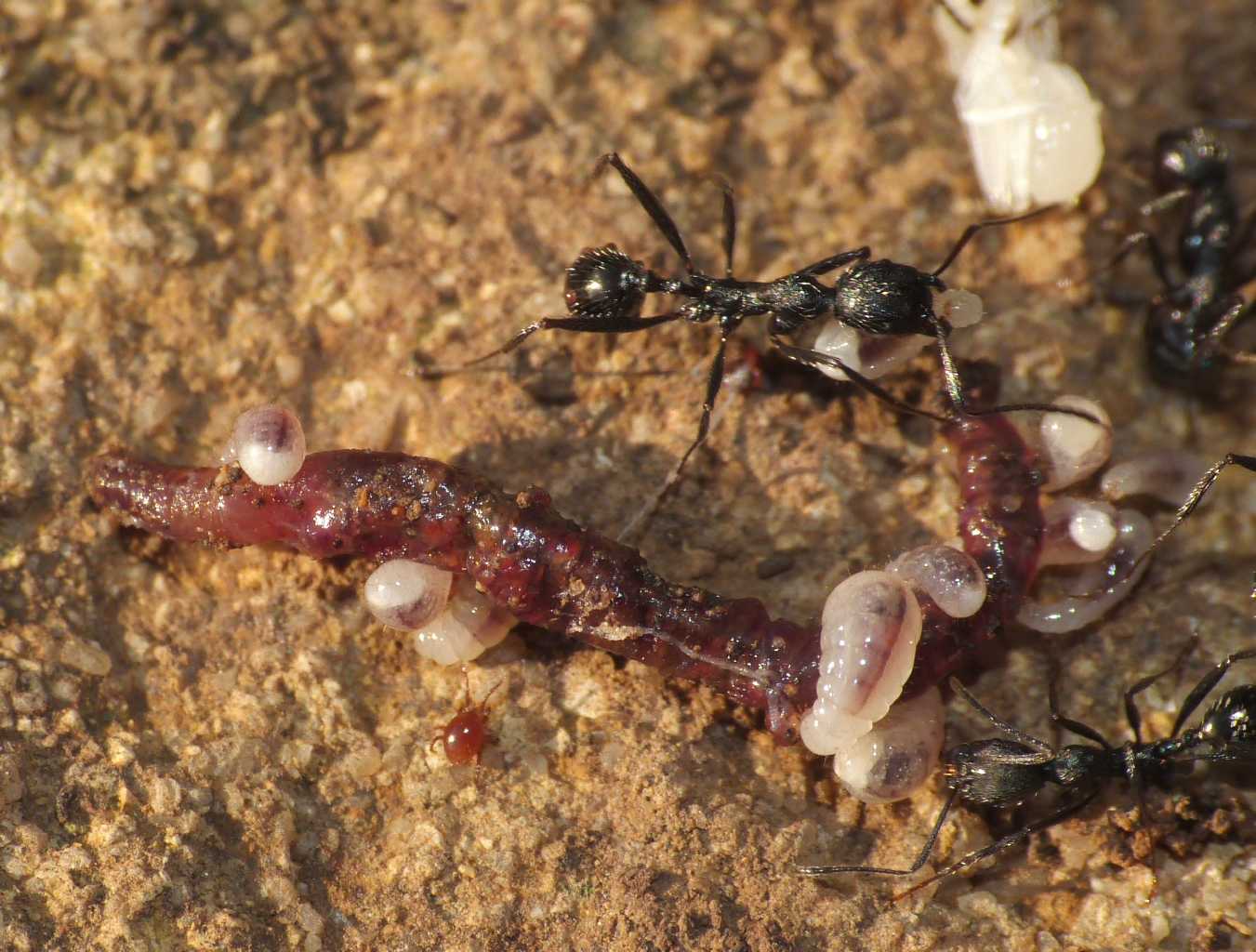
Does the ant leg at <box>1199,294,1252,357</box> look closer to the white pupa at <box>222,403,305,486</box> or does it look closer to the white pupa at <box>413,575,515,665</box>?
the white pupa at <box>413,575,515,665</box>

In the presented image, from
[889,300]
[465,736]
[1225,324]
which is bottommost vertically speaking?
[1225,324]

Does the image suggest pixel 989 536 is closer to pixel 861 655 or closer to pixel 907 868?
pixel 861 655

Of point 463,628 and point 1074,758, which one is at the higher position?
point 463,628

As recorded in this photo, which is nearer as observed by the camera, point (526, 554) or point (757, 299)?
point (526, 554)

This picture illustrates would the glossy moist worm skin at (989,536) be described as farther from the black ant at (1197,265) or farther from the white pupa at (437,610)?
Result: the white pupa at (437,610)

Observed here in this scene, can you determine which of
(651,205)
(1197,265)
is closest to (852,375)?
(651,205)

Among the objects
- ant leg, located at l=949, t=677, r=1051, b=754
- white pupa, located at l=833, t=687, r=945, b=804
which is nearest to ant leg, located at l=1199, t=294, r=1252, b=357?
ant leg, located at l=949, t=677, r=1051, b=754

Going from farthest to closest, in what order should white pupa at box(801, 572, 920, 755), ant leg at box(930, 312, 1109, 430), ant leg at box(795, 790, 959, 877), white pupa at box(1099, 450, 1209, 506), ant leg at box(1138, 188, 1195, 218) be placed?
1. ant leg at box(1138, 188, 1195, 218)
2. white pupa at box(1099, 450, 1209, 506)
3. ant leg at box(930, 312, 1109, 430)
4. ant leg at box(795, 790, 959, 877)
5. white pupa at box(801, 572, 920, 755)
